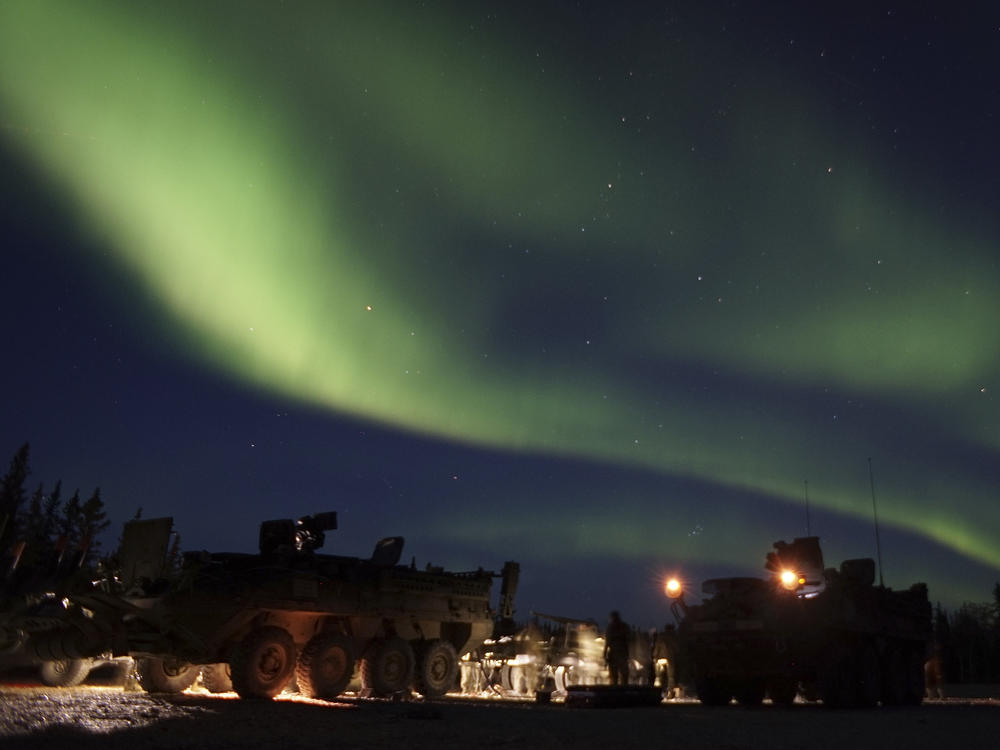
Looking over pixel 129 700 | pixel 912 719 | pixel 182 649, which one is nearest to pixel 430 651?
pixel 182 649

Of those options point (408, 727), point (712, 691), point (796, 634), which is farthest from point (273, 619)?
point (796, 634)

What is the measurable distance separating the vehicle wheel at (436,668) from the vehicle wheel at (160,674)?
4006mm

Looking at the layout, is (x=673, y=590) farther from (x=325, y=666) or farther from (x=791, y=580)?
(x=325, y=666)

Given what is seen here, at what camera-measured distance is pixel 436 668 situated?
16594 mm

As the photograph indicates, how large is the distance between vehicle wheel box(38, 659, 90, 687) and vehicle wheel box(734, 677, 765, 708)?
11333 mm

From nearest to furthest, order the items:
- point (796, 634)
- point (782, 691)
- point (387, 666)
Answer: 1. point (796, 634)
2. point (387, 666)
3. point (782, 691)

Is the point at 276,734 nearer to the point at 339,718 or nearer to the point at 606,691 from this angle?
the point at 339,718

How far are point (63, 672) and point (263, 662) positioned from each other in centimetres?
447

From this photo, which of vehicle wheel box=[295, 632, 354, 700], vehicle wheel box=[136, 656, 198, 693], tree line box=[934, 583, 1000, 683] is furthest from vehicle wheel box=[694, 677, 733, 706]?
tree line box=[934, 583, 1000, 683]

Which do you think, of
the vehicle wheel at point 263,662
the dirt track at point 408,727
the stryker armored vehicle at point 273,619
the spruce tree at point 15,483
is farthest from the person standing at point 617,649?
the spruce tree at point 15,483

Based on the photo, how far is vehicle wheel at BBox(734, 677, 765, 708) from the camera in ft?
53.0

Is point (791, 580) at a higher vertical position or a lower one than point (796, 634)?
higher

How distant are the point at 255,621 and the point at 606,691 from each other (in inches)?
213

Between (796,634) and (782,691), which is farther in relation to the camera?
(782,691)
